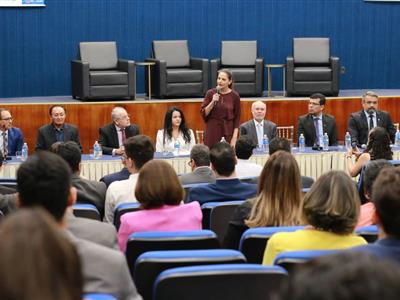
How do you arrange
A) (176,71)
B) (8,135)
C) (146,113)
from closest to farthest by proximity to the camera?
(8,135) → (146,113) → (176,71)

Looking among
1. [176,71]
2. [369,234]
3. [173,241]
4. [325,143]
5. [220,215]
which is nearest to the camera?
[173,241]

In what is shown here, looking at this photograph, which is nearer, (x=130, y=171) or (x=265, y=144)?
(x=130, y=171)

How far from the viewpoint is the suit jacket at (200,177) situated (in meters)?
5.71

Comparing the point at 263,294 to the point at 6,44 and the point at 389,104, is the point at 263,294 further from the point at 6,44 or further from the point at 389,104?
the point at 6,44

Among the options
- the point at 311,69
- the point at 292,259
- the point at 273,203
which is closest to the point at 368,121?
the point at 311,69

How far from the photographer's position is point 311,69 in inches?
487

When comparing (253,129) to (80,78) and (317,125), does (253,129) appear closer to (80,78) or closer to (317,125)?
(317,125)

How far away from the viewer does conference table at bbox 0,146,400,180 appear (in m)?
Result: 8.23

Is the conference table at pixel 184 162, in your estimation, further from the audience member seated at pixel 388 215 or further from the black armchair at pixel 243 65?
the audience member seated at pixel 388 215

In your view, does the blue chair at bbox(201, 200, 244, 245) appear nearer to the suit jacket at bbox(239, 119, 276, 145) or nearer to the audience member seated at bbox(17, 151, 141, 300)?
the audience member seated at bbox(17, 151, 141, 300)

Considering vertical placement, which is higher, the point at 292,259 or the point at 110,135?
the point at 292,259


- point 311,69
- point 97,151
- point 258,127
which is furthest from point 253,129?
point 311,69

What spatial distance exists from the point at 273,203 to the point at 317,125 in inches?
232

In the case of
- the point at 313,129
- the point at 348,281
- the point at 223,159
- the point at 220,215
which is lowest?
the point at 313,129
